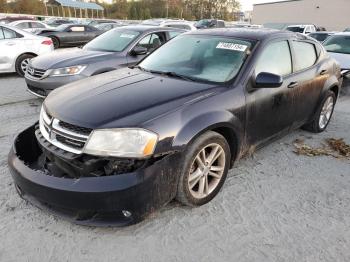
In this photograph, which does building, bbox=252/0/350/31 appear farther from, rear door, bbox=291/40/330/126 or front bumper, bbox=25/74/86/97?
front bumper, bbox=25/74/86/97

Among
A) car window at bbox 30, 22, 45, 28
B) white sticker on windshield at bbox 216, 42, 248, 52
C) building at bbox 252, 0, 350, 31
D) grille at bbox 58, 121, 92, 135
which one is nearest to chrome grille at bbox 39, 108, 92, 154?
grille at bbox 58, 121, 92, 135

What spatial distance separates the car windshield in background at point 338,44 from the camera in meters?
9.31

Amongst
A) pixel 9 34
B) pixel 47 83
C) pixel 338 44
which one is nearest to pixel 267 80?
pixel 47 83

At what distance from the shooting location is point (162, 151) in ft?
8.55

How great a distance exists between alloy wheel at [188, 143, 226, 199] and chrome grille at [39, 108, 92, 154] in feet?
3.07

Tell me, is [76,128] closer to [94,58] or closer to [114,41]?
[94,58]

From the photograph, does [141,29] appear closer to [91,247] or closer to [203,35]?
[203,35]

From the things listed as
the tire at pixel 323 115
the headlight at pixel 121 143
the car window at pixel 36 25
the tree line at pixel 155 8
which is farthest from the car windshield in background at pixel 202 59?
the tree line at pixel 155 8

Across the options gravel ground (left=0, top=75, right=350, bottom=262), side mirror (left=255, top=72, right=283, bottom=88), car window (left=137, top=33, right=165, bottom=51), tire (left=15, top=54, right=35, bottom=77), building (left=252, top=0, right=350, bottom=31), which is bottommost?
building (left=252, top=0, right=350, bottom=31)

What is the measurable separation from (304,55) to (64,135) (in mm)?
3227

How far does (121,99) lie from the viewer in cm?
296

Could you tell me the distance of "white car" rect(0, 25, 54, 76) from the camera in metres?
8.76

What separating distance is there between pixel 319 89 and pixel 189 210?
2.76 metres

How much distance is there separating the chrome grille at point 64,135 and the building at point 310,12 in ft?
147
